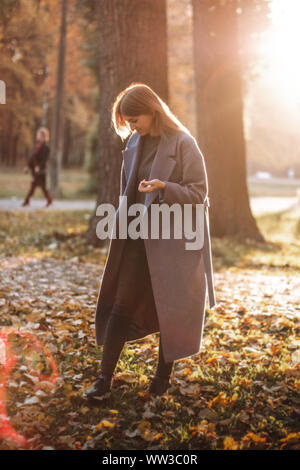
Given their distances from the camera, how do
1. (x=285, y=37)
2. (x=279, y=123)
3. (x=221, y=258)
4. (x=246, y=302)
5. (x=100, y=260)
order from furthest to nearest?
(x=279, y=123)
(x=285, y=37)
(x=221, y=258)
(x=100, y=260)
(x=246, y=302)

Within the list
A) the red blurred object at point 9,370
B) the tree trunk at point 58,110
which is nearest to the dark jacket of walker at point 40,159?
the tree trunk at point 58,110

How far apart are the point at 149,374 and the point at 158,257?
1.22 meters

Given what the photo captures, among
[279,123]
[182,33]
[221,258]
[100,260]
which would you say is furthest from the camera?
[279,123]

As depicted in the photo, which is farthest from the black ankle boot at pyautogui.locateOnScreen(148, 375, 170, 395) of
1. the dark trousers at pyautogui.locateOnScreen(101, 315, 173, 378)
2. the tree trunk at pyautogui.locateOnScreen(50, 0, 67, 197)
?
the tree trunk at pyautogui.locateOnScreen(50, 0, 67, 197)

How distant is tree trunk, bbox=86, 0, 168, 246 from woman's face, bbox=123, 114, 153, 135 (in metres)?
4.69

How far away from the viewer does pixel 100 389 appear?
368 centimetres

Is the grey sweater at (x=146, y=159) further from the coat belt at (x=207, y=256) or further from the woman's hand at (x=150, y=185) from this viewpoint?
the coat belt at (x=207, y=256)

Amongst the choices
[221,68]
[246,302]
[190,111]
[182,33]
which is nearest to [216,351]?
[246,302]

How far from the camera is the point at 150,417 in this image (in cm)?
360

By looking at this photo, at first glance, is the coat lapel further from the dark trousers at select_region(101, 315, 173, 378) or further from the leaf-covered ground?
the leaf-covered ground

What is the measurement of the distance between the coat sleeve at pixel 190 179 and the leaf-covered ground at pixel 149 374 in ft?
4.80

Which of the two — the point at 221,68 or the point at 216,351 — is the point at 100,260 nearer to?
the point at 216,351

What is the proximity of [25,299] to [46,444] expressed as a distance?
3017 millimetres

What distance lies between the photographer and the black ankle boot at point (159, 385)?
12.7ft
